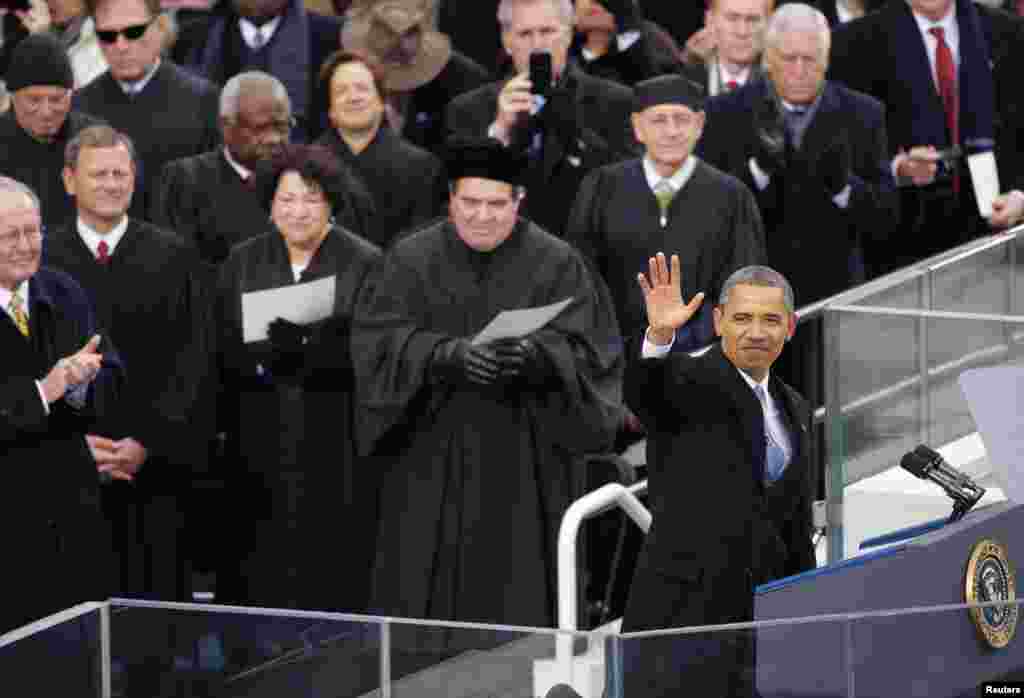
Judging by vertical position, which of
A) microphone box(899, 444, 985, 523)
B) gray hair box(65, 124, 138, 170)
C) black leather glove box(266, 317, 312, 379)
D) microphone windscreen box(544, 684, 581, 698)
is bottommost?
microphone windscreen box(544, 684, 581, 698)

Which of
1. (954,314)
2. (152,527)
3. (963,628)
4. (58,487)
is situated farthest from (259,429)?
(963,628)

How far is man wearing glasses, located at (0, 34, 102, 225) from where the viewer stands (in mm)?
9781

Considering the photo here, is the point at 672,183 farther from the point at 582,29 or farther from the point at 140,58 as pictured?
the point at 140,58

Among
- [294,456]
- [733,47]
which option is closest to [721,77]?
[733,47]

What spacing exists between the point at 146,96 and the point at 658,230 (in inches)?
101

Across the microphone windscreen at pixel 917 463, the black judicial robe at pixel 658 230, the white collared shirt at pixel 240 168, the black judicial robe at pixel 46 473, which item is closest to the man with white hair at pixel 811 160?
the black judicial robe at pixel 658 230

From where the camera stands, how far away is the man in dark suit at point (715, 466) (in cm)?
625

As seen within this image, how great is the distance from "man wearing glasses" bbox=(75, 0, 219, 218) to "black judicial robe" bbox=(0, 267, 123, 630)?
2366mm

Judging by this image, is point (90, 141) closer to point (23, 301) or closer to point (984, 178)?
point (23, 301)

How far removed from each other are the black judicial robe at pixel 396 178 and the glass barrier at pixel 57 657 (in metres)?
4.84

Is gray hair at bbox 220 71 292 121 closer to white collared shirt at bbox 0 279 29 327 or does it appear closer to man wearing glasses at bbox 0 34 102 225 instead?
man wearing glasses at bbox 0 34 102 225

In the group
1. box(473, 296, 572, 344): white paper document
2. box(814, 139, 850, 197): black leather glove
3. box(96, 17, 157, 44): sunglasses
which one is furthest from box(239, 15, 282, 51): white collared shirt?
box(473, 296, 572, 344): white paper document

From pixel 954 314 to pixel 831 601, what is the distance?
6.21ft

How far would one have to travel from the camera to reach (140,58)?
34.5ft
